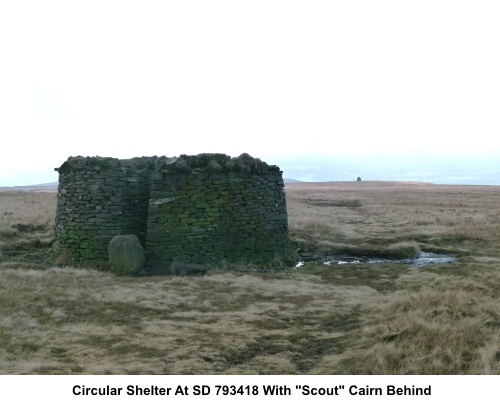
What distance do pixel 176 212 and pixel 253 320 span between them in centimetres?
688

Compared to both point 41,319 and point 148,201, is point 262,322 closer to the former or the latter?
point 41,319

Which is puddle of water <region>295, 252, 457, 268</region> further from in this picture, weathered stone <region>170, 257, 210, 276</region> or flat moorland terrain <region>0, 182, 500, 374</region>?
weathered stone <region>170, 257, 210, 276</region>

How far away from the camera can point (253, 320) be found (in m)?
9.82

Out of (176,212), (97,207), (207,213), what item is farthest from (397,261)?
(97,207)

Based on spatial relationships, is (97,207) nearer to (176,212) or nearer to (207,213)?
(176,212)

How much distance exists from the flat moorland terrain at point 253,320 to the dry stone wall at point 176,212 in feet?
3.86

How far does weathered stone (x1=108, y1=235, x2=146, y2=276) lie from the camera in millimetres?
14750

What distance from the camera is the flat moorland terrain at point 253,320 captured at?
6.79 meters

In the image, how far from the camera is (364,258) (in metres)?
18.8

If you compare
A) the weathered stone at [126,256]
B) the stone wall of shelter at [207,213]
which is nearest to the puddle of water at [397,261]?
the stone wall of shelter at [207,213]

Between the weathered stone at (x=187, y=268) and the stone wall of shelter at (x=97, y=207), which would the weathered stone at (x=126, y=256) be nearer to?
the stone wall of shelter at (x=97, y=207)

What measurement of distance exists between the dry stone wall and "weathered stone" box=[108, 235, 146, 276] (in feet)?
1.91

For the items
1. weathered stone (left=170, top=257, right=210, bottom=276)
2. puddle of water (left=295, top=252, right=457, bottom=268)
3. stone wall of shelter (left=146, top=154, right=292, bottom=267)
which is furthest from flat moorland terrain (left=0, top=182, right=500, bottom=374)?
stone wall of shelter (left=146, top=154, right=292, bottom=267)
